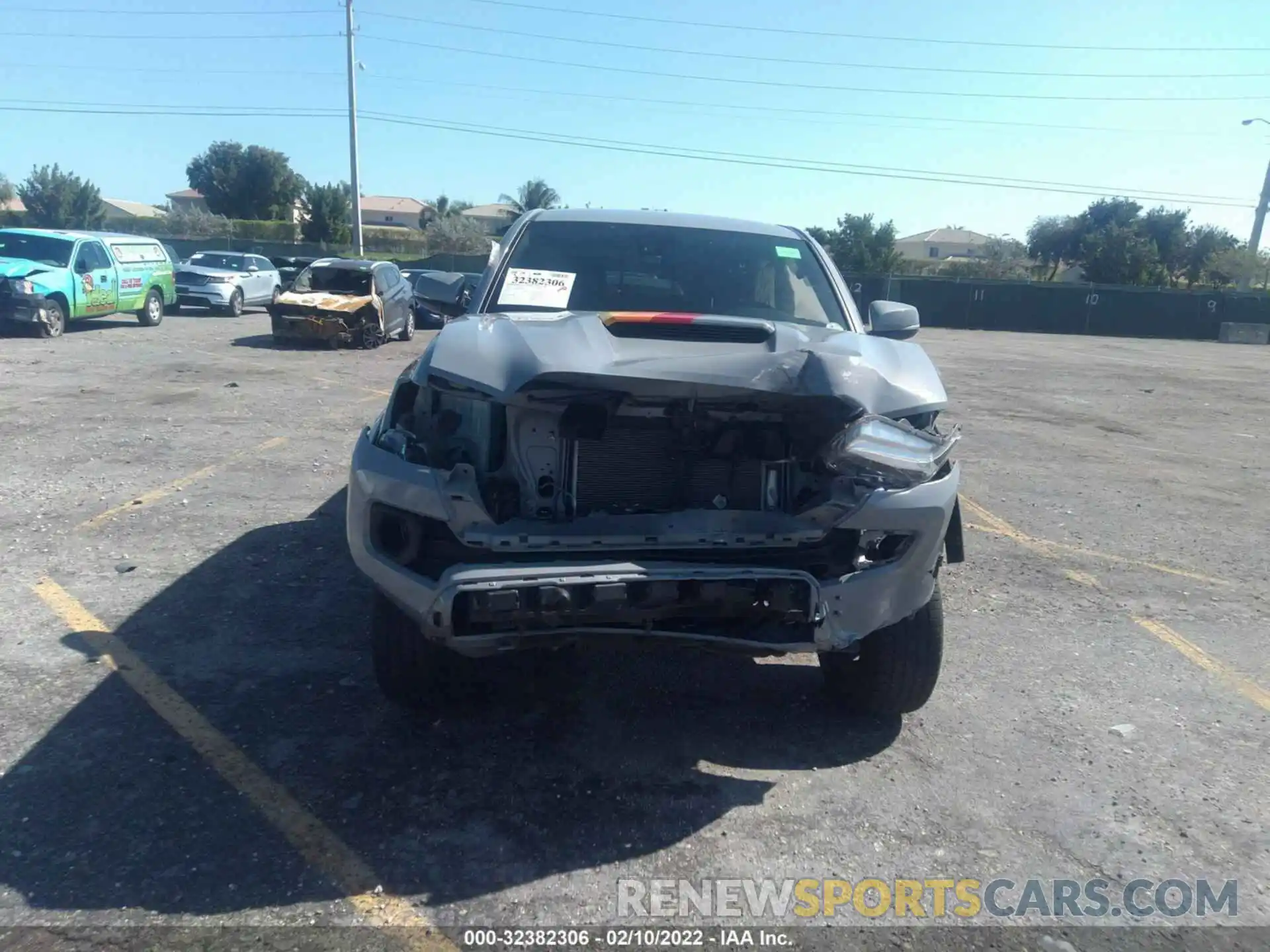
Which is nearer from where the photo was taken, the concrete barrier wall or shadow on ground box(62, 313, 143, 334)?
shadow on ground box(62, 313, 143, 334)

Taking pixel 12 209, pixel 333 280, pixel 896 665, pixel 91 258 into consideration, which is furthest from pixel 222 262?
pixel 12 209

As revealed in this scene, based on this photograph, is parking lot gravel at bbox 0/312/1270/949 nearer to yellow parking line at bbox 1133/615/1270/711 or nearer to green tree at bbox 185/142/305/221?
yellow parking line at bbox 1133/615/1270/711

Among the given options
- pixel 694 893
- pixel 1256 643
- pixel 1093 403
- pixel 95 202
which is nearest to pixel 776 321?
pixel 694 893

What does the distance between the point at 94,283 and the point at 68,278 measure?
0.77 meters

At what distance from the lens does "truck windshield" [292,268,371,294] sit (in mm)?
17656

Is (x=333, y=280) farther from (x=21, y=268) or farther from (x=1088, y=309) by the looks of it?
(x=1088, y=309)

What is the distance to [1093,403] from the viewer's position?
14430mm

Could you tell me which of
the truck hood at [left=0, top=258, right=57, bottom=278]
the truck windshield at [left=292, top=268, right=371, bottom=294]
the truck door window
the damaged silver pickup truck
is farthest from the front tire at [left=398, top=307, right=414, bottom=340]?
the damaged silver pickup truck

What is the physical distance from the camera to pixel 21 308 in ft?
53.3

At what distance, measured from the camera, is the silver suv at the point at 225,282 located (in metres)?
23.3

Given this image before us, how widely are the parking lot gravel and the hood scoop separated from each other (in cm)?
117

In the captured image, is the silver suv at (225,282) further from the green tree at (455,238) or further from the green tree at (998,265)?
the green tree at (998,265)

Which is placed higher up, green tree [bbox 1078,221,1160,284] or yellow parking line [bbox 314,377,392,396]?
green tree [bbox 1078,221,1160,284]

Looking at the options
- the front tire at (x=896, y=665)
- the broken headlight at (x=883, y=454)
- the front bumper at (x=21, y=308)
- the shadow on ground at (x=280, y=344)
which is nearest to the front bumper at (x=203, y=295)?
the shadow on ground at (x=280, y=344)
